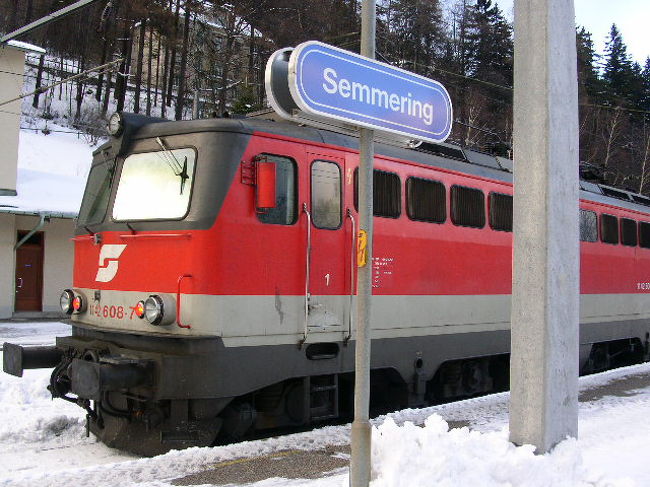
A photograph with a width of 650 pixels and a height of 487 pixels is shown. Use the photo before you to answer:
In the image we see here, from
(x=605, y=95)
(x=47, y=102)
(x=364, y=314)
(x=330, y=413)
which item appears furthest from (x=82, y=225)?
(x=605, y=95)

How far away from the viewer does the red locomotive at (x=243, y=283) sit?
6.36m

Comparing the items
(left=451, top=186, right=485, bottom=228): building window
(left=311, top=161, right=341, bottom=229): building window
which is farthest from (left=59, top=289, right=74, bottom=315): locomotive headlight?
(left=451, top=186, right=485, bottom=228): building window

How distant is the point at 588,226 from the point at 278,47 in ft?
74.3

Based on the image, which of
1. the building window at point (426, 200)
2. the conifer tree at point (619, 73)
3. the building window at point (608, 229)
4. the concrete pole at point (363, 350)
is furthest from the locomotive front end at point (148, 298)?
the conifer tree at point (619, 73)

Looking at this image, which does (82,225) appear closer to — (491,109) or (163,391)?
(163,391)

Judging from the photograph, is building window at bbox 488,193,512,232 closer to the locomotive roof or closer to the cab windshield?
the locomotive roof

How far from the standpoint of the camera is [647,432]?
680 cm

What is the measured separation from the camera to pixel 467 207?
9.34m

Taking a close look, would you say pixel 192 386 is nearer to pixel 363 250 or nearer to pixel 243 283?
pixel 243 283

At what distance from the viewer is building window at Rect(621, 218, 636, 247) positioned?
43.5 ft

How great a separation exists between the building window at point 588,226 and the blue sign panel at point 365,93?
7.58m

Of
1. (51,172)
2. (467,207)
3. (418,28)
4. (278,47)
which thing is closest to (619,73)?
(418,28)

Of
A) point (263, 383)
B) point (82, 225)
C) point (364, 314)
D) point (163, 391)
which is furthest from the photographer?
point (82, 225)

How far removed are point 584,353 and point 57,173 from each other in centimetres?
2100
